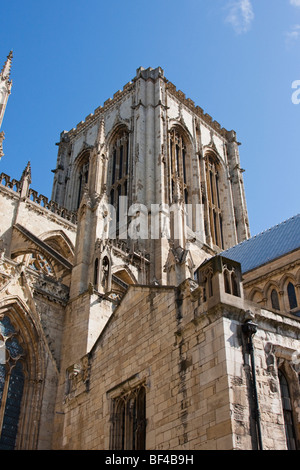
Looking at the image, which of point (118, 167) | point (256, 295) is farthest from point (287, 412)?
point (118, 167)

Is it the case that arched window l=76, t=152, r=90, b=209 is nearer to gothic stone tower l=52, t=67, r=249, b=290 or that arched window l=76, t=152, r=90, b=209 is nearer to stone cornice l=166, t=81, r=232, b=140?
gothic stone tower l=52, t=67, r=249, b=290

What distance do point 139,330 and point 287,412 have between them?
334 cm

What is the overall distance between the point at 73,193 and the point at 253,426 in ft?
122

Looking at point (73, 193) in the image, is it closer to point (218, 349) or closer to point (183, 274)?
point (183, 274)

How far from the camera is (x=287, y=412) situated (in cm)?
862

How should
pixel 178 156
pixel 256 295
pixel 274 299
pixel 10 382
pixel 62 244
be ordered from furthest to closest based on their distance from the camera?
pixel 178 156, pixel 62 244, pixel 256 295, pixel 274 299, pixel 10 382

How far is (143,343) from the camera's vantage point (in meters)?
10.4

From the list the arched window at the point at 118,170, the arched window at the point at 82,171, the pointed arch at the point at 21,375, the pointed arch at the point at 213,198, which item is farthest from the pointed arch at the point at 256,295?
the arched window at the point at 82,171

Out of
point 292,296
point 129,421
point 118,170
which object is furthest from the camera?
point 118,170

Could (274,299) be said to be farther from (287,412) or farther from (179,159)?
(179,159)

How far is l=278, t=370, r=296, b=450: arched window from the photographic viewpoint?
8.28 m

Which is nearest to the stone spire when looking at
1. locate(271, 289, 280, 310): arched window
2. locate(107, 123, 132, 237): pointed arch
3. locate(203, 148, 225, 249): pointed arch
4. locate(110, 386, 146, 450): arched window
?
locate(271, 289, 280, 310): arched window

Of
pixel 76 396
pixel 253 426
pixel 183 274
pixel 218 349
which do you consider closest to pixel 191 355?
pixel 218 349

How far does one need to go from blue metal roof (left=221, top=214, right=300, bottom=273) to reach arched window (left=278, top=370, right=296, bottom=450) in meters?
12.3
